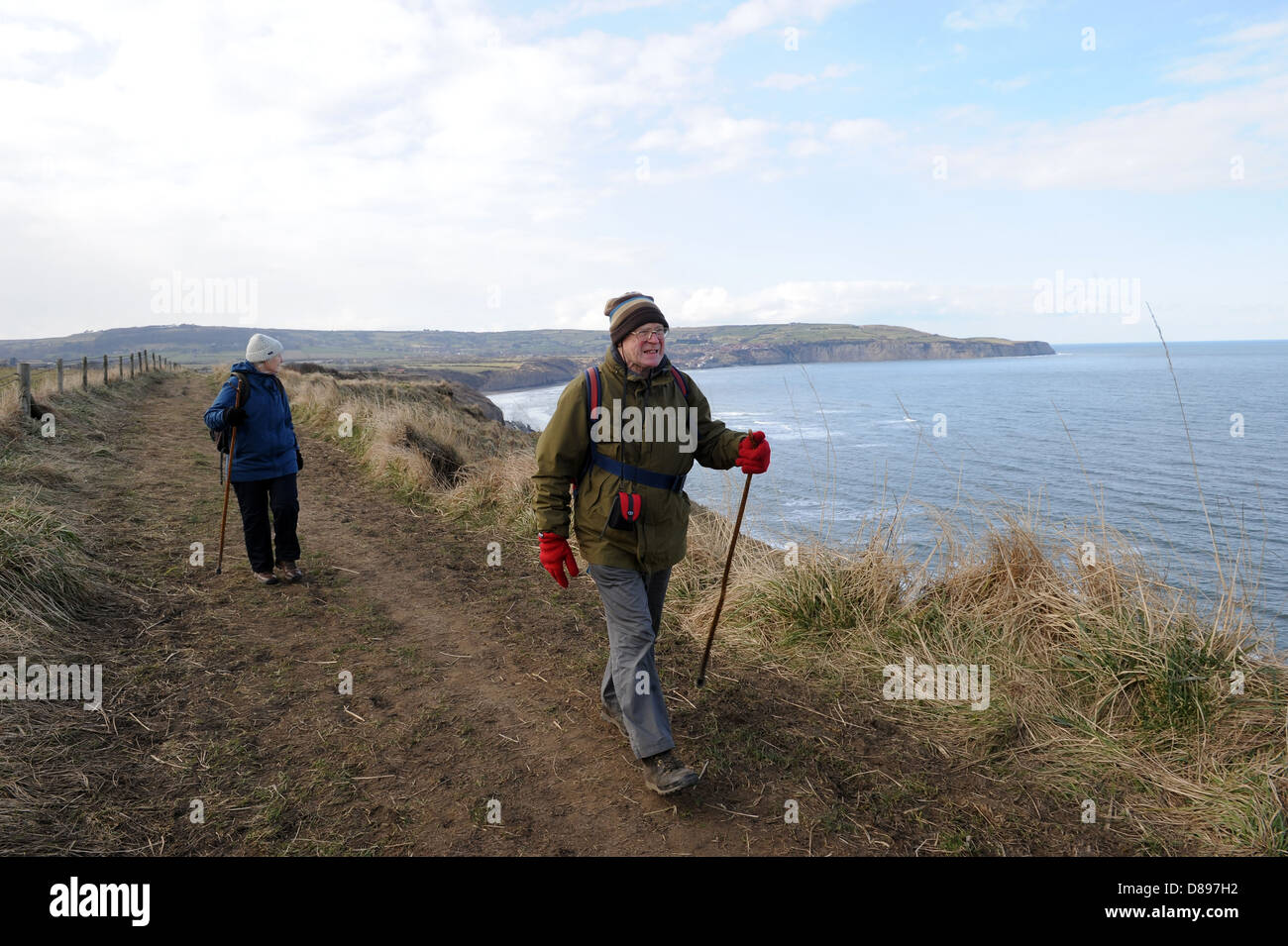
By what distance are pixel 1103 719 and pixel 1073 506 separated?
12075 mm

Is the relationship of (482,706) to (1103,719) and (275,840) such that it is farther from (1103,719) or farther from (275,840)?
(1103,719)

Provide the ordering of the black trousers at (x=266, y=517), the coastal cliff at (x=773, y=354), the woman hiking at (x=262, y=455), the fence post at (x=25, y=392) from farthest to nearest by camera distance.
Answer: the coastal cliff at (x=773, y=354) → the fence post at (x=25, y=392) → the black trousers at (x=266, y=517) → the woman hiking at (x=262, y=455)

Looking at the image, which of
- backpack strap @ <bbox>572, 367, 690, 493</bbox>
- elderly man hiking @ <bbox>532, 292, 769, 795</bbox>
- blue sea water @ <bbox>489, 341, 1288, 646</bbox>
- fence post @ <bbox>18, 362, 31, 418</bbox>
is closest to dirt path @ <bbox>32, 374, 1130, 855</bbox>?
elderly man hiking @ <bbox>532, 292, 769, 795</bbox>

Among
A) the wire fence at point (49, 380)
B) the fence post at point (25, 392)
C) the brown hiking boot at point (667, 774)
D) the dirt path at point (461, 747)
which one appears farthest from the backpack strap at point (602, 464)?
the fence post at point (25, 392)

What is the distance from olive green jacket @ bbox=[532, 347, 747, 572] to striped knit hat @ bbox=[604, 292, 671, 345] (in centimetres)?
12

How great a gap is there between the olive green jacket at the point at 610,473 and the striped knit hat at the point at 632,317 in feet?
0.41

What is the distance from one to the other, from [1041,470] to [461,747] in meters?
19.6

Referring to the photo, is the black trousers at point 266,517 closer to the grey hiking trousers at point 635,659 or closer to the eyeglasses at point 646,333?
the grey hiking trousers at point 635,659

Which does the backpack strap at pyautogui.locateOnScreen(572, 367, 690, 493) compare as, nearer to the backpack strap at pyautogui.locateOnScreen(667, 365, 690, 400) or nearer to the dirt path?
the backpack strap at pyautogui.locateOnScreen(667, 365, 690, 400)

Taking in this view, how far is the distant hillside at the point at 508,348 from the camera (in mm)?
77688

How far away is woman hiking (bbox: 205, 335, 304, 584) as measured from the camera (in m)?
5.77

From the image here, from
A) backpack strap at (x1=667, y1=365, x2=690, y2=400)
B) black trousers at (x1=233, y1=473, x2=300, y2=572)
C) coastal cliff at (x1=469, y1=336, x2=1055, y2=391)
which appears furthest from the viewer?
coastal cliff at (x1=469, y1=336, x2=1055, y2=391)
